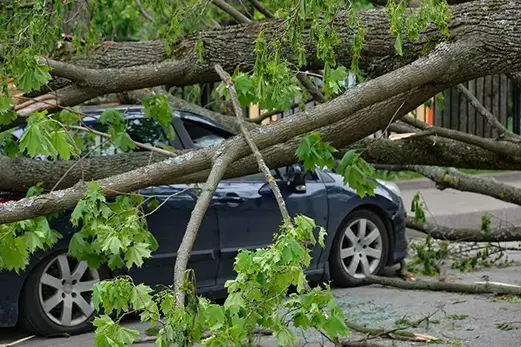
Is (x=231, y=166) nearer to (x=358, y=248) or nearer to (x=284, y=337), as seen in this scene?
(x=284, y=337)

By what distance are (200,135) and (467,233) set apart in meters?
2.94

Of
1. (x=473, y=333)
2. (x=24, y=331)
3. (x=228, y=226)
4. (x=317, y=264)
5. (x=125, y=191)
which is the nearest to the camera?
(x=125, y=191)

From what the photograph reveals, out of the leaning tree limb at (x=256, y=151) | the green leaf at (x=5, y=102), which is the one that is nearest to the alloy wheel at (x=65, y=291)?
the green leaf at (x=5, y=102)

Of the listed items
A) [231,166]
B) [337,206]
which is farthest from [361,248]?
[231,166]

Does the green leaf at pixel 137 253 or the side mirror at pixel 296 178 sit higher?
the side mirror at pixel 296 178

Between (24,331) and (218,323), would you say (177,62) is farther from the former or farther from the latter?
(218,323)

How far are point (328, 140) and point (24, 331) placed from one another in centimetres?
293

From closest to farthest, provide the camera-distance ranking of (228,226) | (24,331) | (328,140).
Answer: (328,140) → (24,331) → (228,226)

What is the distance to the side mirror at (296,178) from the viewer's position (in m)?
8.72

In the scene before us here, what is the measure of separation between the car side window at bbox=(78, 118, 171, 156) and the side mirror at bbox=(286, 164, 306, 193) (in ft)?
3.61

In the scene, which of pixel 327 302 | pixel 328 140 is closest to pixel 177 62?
pixel 328 140

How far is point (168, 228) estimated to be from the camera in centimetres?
792

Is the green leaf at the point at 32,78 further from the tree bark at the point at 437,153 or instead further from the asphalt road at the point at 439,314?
the tree bark at the point at 437,153

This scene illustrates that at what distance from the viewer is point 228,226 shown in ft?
27.2
